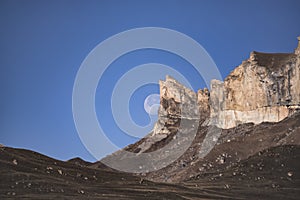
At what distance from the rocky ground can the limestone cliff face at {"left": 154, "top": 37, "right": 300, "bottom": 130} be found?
11.8 meters

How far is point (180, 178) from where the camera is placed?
91000 millimetres

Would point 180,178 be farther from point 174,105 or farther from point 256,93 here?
point 174,105

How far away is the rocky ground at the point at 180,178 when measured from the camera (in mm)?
38562

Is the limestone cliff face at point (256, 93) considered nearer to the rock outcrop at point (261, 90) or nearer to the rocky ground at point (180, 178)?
the rock outcrop at point (261, 90)

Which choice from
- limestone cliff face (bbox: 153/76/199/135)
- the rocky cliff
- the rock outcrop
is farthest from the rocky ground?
limestone cliff face (bbox: 153/76/199/135)

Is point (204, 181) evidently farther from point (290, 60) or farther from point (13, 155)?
point (290, 60)

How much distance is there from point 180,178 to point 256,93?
3929cm

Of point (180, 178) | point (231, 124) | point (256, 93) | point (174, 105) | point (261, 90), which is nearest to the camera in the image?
point (180, 178)

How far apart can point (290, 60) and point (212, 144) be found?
86.1ft

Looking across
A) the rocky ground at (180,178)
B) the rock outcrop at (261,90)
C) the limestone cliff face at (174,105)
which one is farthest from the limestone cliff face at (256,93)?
the rocky ground at (180,178)

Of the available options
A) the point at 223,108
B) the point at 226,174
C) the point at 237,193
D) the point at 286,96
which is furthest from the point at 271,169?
the point at 223,108

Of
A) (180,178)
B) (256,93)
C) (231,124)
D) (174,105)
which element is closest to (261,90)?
(256,93)

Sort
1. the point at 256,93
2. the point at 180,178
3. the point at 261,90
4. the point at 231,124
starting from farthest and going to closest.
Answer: the point at 231,124, the point at 256,93, the point at 261,90, the point at 180,178

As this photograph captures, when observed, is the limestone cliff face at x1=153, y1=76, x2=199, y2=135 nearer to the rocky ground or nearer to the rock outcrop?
the rock outcrop
